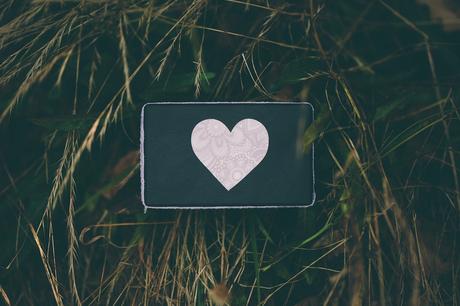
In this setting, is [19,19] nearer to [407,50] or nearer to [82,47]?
[82,47]

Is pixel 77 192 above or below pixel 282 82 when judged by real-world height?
below

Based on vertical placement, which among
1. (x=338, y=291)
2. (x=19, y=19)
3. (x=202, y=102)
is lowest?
(x=338, y=291)

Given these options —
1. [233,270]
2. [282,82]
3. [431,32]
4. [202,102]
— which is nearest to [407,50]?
[431,32]
